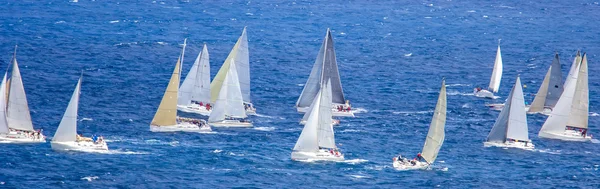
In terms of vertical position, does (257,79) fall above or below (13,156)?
above

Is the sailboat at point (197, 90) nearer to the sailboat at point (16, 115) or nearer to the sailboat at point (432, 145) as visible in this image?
the sailboat at point (16, 115)

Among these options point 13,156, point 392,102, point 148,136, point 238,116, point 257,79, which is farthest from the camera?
point 257,79

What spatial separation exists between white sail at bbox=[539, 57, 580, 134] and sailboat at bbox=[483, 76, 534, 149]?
266 inches

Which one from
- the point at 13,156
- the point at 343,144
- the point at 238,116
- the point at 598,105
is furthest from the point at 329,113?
the point at 598,105

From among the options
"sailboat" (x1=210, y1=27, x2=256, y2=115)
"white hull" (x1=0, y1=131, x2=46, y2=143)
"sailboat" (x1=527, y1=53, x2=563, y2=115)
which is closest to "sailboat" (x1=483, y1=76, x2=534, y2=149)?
"sailboat" (x1=527, y1=53, x2=563, y2=115)

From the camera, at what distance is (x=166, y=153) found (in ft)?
453

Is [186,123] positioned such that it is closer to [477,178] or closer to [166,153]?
[166,153]

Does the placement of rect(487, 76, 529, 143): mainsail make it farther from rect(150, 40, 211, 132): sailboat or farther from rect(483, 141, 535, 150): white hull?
rect(150, 40, 211, 132): sailboat

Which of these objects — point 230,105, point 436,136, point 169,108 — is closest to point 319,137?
point 436,136

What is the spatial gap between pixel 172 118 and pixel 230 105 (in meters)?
8.34

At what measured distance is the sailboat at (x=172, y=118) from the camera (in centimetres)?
15038

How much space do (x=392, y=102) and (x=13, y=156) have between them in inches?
2386

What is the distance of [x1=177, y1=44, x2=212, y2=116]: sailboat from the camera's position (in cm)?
16275

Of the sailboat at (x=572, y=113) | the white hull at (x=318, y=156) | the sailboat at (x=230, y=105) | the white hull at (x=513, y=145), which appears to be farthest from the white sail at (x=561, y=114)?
the sailboat at (x=230, y=105)
